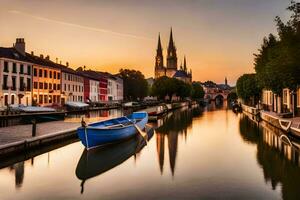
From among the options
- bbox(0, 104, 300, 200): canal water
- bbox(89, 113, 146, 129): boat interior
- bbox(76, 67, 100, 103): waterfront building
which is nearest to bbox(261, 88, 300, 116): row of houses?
bbox(89, 113, 146, 129): boat interior

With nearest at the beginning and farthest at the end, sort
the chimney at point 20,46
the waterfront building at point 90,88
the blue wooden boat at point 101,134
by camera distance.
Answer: the blue wooden boat at point 101,134 < the chimney at point 20,46 < the waterfront building at point 90,88

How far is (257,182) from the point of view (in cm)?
1753

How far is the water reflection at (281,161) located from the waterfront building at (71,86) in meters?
60.9

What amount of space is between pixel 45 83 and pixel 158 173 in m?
Result: 62.6

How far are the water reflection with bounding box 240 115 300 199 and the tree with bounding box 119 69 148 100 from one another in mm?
103764

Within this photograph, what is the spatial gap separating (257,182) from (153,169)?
5864 millimetres

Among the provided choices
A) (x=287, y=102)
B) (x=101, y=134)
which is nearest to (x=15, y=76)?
(x=101, y=134)

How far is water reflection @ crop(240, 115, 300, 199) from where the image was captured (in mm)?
16942

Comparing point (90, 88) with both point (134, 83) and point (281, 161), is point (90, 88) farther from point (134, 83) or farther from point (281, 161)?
point (281, 161)

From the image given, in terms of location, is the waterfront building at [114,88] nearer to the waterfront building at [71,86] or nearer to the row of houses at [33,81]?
the row of houses at [33,81]

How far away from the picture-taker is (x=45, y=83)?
3071 inches

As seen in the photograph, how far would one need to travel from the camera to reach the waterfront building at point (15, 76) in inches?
2475

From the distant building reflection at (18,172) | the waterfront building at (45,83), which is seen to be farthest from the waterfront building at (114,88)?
the distant building reflection at (18,172)

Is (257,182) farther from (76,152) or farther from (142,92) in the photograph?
(142,92)
